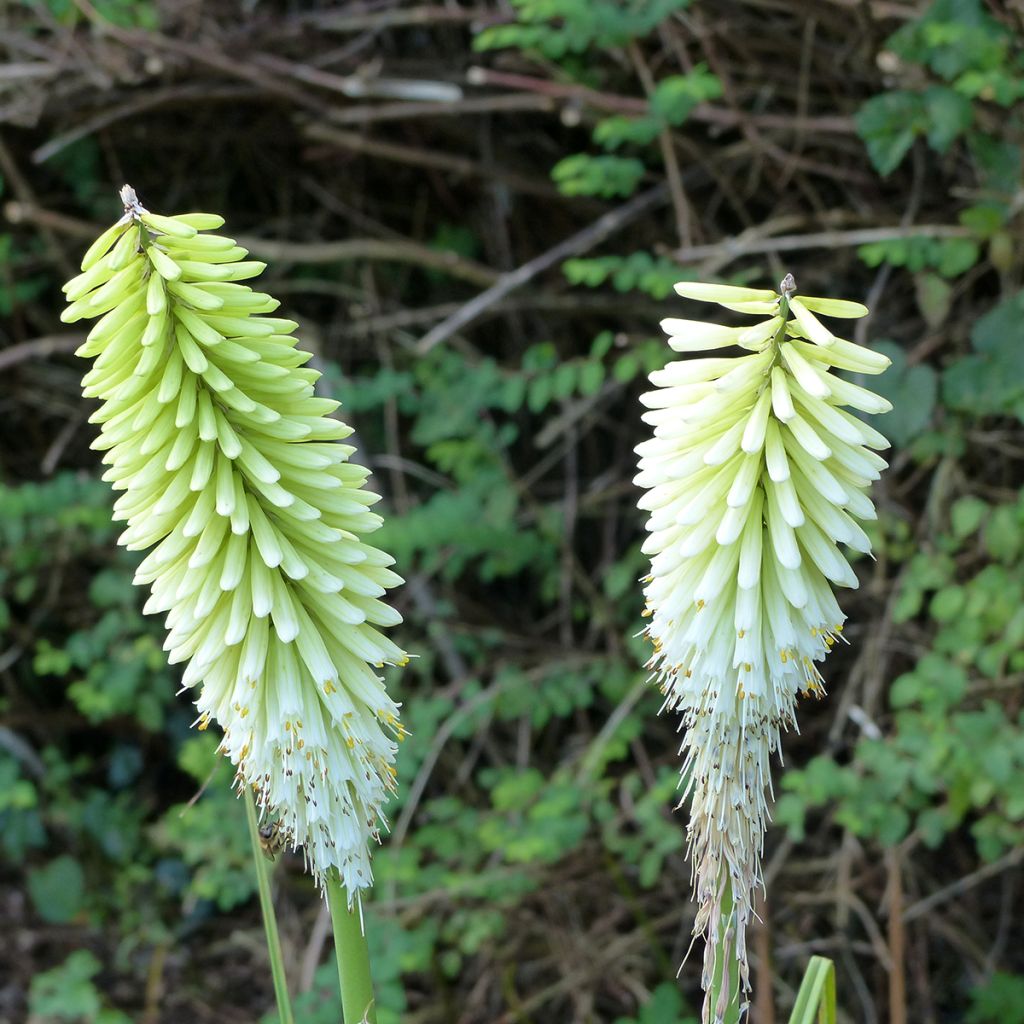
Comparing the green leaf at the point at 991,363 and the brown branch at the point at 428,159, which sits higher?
the brown branch at the point at 428,159

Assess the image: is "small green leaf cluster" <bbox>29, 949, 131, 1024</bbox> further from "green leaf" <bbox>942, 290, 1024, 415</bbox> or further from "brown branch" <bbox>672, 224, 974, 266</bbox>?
"green leaf" <bbox>942, 290, 1024, 415</bbox>

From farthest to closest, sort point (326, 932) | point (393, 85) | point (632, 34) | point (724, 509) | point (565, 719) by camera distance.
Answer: point (565, 719), point (393, 85), point (326, 932), point (632, 34), point (724, 509)

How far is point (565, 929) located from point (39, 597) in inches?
103

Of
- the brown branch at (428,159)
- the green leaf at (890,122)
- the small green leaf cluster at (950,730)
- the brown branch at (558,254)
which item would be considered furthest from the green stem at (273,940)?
the brown branch at (428,159)

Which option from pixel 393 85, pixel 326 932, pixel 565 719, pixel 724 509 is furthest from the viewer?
pixel 565 719

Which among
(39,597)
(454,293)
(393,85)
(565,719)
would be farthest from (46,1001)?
(393,85)

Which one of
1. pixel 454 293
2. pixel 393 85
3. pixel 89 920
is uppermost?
pixel 393 85

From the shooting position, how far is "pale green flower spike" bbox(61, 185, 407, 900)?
1.58m

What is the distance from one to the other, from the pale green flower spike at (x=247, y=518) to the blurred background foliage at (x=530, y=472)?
1.93 m

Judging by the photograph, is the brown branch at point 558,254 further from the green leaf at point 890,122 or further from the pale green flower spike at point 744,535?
the pale green flower spike at point 744,535

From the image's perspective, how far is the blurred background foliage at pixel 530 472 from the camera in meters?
3.58

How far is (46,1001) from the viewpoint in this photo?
4277 millimetres

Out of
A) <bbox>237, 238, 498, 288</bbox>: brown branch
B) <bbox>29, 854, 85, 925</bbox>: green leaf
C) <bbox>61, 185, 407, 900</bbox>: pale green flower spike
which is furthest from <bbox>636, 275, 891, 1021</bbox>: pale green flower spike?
<bbox>29, 854, 85, 925</bbox>: green leaf

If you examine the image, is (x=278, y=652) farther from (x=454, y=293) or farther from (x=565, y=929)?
(x=454, y=293)
